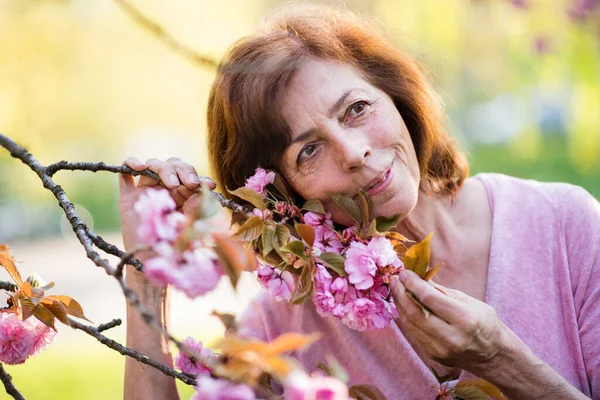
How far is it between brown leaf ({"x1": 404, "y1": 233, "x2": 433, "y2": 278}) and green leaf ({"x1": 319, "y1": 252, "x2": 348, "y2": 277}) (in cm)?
12

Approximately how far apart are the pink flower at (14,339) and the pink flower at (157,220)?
57 centimetres

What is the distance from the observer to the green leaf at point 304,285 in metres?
1.26

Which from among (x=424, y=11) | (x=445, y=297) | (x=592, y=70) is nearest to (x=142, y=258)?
(x=445, y=297)

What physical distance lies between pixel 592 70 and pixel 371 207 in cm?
219

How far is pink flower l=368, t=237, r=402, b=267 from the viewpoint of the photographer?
130 cm

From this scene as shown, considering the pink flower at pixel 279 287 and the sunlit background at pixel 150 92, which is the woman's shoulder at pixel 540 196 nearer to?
the sunlit background at pixel 150 92

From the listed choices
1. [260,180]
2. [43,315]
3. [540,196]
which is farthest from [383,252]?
[540,196]

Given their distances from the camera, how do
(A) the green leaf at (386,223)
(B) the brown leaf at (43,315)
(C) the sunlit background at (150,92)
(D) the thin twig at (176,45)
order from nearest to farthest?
1. (D) the thin twig at (176,45)
2. (B) the brown leaf at (43,315)
3. (A) the green leaf at (386,223)
4. (C) the sunlit background at (150,92)

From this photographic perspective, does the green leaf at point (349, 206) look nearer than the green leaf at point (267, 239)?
No

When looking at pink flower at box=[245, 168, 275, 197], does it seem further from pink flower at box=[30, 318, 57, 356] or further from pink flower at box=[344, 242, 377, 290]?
pink flower at box=[30, 318, 57, 356]

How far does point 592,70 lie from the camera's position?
10.6ft

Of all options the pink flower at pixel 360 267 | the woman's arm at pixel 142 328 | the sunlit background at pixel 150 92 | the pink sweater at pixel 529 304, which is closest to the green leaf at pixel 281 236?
the pink flower at pixel 360 267

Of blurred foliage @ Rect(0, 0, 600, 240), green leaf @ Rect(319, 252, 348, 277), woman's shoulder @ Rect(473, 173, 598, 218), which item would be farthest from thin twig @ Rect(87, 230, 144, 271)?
blurred foliage @ Rect(0, 0, 600, 240)

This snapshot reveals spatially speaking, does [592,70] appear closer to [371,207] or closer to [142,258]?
[371,207]
